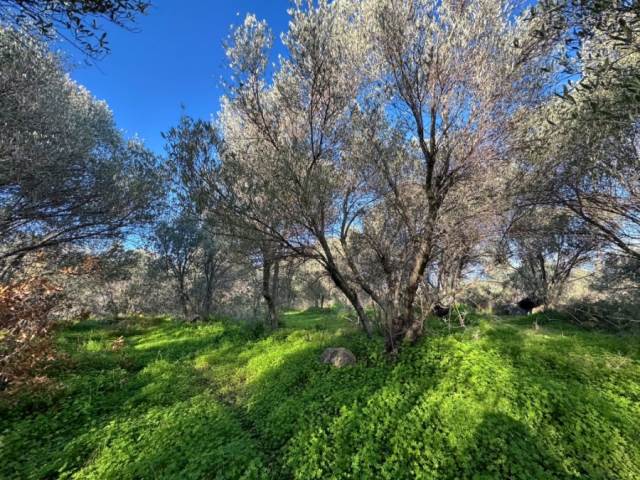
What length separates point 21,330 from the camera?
698 cm

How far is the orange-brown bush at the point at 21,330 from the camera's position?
6.80m

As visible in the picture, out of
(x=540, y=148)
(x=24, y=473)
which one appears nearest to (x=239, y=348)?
(x=24, y=473)

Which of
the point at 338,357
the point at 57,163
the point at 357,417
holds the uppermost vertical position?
the point at 57,163

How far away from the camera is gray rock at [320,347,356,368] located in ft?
27.2

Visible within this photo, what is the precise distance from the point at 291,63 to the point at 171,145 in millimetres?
4309

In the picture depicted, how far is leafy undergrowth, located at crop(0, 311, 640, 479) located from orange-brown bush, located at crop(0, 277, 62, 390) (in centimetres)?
82

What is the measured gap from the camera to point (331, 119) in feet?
29.2

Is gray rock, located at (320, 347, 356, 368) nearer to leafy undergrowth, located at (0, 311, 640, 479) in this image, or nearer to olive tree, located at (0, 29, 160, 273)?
leafy undergrowth, located at (0, 311, 640, 479)

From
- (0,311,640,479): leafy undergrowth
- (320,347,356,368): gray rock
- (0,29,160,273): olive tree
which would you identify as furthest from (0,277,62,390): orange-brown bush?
(320,347,356,368): gray rock

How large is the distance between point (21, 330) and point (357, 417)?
834 cm

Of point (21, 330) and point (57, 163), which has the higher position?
point (57, 163)

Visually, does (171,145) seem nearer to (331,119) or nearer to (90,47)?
(90,47)

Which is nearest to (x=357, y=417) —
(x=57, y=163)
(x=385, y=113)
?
(x=385, y=113)

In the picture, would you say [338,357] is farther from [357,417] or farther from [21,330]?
[21,330]
